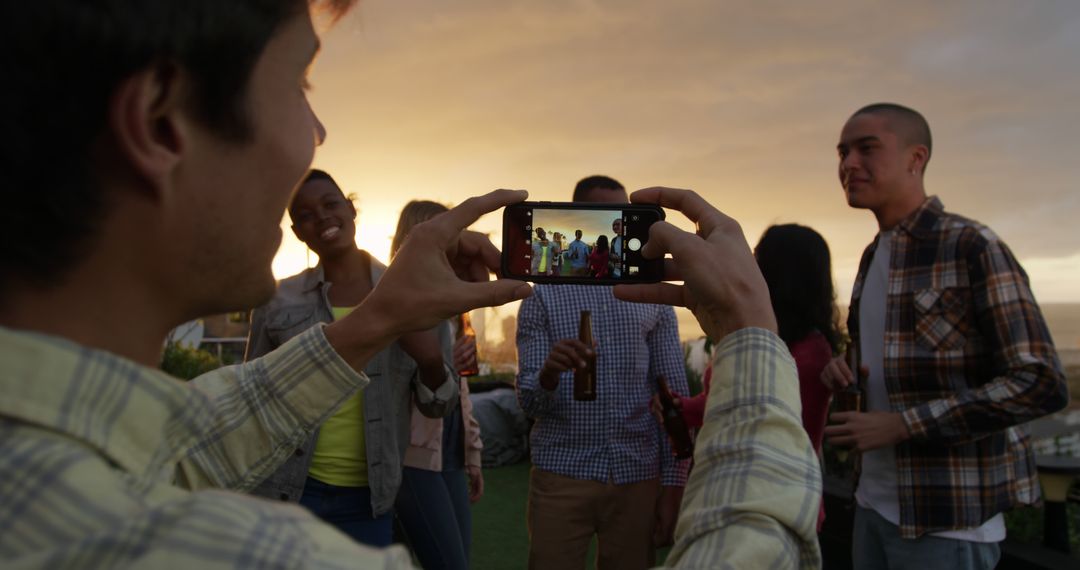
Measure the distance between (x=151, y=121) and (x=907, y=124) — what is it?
133 inches

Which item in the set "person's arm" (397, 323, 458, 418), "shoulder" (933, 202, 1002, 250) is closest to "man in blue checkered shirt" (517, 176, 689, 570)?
"person's arm" (397, 323, 458, 418)

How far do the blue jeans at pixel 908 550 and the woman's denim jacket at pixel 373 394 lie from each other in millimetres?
1921

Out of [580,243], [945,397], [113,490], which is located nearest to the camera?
[113,490]

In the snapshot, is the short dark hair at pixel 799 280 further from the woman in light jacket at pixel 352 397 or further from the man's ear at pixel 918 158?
the woman in light jacket at pixel 352 397

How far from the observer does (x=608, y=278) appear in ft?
6.68

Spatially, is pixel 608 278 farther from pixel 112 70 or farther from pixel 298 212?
pixel 298 212

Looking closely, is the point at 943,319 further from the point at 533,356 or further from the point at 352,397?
the point at 352,397

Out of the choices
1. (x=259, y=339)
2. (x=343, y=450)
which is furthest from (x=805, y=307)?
(x=259, y=339)

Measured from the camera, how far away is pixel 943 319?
112 inches

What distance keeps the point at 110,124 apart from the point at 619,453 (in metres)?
3.21

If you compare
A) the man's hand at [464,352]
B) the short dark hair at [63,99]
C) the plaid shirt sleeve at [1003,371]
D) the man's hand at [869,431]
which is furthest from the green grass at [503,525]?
the short dark hair at [63,99]

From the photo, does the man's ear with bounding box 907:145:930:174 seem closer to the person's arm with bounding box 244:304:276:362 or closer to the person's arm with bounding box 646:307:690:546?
the person's arm with bounding box 646:307:690:546

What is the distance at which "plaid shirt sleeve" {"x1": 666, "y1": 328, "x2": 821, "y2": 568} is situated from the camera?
3.37ft

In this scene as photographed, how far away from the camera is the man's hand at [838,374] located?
3.13 metres
